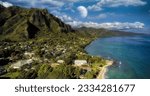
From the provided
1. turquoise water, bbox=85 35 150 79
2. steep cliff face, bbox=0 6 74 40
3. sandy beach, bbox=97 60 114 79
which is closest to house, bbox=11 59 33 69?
steep cliff face, bbox=0 6 74 40

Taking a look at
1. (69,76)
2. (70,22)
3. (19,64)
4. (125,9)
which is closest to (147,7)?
(125,9)

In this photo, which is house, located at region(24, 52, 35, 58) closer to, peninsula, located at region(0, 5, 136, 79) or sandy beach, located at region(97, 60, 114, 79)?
peninsula, located at region(0, 5, 136, 79)

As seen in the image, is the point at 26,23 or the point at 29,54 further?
the point at 26,23

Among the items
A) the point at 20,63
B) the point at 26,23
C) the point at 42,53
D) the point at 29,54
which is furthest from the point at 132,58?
the point at 26,23

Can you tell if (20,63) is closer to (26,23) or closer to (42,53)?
(42,53)

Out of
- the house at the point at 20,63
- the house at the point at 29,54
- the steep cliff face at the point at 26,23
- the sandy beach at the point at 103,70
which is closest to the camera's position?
the sandy beach at the point at 103,70

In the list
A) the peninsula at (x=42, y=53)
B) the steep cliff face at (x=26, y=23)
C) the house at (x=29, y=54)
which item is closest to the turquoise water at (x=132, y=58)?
the peninsula at (x=42, y=53)

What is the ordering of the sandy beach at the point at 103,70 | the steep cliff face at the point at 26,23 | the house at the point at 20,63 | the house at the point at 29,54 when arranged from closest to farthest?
the sandy beach at the point at 103,70, the house at the point at 20,63, the house at the point at 29,54, the steep cliff face at the point at 26,23

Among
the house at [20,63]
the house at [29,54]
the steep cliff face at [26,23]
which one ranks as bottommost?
the house at [20,63]

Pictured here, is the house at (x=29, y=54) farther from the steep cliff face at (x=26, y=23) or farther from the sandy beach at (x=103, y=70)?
the sandy beach at (x=103, y=70)

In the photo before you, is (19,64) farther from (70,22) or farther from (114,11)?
(114,11)
